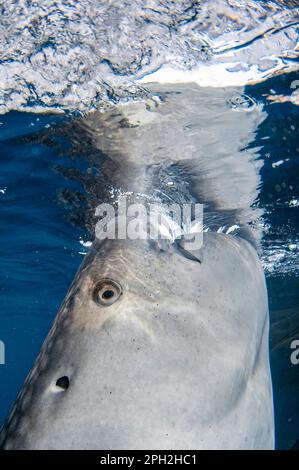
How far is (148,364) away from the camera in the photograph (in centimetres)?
201

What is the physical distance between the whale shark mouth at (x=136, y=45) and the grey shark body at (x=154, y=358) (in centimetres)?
296

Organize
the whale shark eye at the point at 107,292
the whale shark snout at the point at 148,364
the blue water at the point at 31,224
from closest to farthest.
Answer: the whale shark snout at the point at 148,364 < the whale shark eye at the point at 107,292 < the blue water at the point at 31,224

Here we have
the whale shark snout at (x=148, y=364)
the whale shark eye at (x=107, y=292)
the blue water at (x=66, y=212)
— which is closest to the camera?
the whale shark snout at (x=148, y=364)

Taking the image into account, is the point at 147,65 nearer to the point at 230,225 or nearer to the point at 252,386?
the point at 252,386

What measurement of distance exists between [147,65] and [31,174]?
5.41 meters

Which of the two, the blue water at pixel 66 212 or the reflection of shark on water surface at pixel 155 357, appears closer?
the reflection of shark on water surface at pixel 155 357

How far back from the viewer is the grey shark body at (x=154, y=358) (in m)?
1.89

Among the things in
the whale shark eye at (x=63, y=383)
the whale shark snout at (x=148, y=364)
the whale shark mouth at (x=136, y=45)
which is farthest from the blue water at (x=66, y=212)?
the whale shark eye at (x=63, y=383)

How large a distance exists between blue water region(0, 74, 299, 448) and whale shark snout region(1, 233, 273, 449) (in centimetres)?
429

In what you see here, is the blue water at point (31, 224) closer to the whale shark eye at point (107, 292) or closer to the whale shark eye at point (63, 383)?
the whale shark eye at point (107, 292)

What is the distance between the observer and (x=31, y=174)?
9.38 meters

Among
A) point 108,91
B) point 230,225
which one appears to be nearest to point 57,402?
point 108,91

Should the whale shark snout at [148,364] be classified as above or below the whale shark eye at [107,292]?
below

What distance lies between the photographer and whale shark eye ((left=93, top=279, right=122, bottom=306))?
2.25 metres
